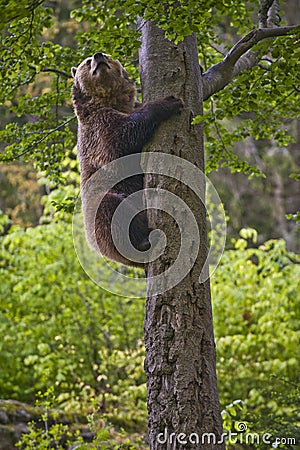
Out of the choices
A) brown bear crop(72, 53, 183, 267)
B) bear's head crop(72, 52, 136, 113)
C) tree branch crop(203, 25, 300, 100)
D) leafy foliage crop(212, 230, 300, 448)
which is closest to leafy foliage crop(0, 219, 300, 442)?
leafy foliage crop(212, 230, 300, 448)

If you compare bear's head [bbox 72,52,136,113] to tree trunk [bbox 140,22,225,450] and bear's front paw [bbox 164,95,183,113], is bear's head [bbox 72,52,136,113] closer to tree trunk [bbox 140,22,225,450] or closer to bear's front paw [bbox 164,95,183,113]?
tree trunk [bbox 140,22,225,450]

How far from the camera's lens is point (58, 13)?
13.8 meters

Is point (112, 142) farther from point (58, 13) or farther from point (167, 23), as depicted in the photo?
point (58, 13)

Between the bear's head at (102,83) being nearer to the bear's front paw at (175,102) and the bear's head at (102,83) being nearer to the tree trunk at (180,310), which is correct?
the tree trunk at (180,310)

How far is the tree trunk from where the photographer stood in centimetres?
251

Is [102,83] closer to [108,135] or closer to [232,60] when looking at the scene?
[108,135]

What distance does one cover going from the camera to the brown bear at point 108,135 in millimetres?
3414

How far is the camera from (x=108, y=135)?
3670 millimetres

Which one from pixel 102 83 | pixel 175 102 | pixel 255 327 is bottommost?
pixel 175 102

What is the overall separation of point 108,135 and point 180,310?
1430 mm

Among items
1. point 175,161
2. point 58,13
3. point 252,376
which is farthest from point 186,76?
point 58,13

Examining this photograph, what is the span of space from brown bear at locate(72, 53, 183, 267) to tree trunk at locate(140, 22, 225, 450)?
205 mm

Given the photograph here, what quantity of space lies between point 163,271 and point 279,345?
175 inches

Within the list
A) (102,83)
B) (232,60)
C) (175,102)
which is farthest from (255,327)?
(175,102)
